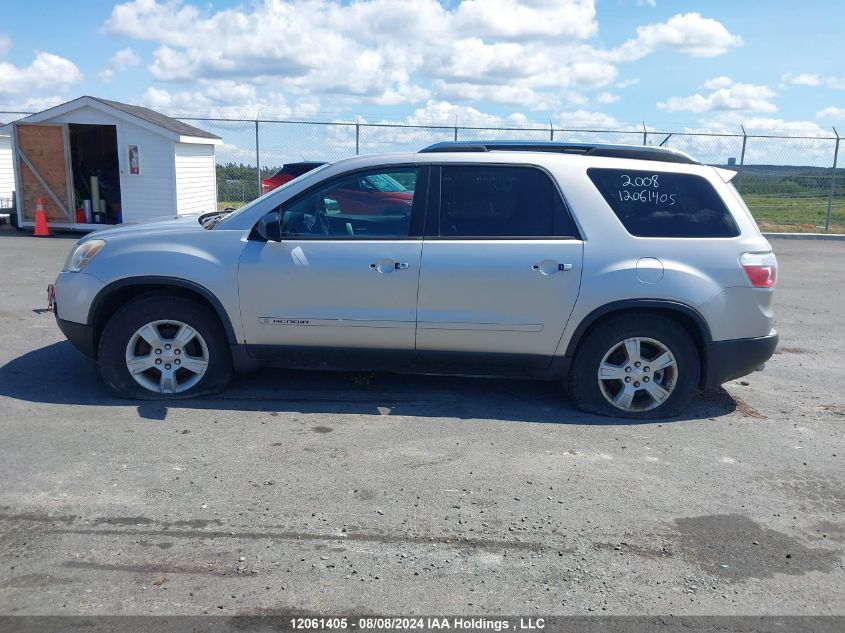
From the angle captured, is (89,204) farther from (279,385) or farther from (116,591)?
(116,591)

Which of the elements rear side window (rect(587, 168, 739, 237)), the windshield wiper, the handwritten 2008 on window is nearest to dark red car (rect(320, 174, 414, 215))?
the windshield wiper

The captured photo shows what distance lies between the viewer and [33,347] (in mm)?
7191

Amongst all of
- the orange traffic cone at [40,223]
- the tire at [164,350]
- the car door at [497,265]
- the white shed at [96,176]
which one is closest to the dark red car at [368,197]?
the car door at [497,265]

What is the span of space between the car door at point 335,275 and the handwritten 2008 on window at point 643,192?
1.42 metres

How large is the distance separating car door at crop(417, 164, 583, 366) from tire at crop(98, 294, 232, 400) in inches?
60.0

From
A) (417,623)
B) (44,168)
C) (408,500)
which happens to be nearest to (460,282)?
(408,500)

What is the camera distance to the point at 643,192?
5652mm

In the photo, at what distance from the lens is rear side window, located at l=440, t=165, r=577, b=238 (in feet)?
18.4

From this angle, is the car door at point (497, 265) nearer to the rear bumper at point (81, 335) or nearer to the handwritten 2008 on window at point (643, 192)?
the handwritten 2008 on window at point (643, 192)

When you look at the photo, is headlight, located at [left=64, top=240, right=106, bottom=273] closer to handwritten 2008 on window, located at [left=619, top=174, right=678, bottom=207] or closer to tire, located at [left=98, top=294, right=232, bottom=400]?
tire, located at [left=98, top=294, right=232, bottom=400]

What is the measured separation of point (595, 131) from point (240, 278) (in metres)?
14.9

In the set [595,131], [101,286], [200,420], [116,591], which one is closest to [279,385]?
[200,420]

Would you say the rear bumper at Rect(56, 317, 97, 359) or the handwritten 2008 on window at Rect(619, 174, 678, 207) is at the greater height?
the handwritten 2008 on window at Rect(619, 174, 678, 207)

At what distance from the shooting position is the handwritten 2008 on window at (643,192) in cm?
564
